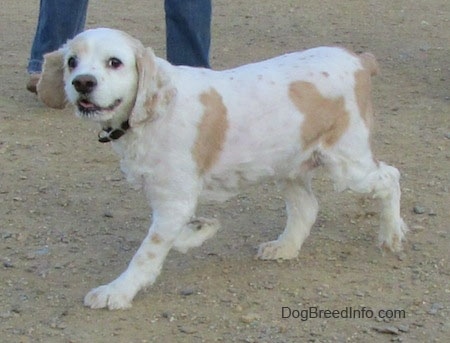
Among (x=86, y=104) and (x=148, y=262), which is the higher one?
(x=86, y=104)

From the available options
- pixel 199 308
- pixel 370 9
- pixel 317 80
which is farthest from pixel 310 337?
pixel 370 9

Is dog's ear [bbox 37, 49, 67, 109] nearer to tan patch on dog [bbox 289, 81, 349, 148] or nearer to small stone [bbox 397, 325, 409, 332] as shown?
tan patch on dog [bbox 289, 81, 349, 148]

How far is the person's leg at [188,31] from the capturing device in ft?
21.6

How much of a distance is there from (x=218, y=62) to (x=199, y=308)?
14.2ft

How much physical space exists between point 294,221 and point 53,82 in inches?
50.4

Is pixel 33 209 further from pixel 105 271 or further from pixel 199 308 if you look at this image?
pixel 199 308

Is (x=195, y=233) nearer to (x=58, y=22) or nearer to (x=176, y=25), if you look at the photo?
(x=176, y=25)

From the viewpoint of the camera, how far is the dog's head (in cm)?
412

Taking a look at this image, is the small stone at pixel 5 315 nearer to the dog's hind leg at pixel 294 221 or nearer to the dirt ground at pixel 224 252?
the dirt ground at pixel 224 252

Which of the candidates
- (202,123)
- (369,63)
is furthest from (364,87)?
(202,123)

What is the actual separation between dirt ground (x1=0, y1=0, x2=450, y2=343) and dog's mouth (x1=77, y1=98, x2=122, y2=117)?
798mm

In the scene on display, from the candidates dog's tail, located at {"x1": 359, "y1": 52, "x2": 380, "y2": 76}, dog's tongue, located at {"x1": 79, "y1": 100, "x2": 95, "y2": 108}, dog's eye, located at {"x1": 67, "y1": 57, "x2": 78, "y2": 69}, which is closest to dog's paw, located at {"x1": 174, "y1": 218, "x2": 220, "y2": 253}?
dog's tongue, located at {"x1": 79, "y1": 100, "x2": 95, "y2": 108}

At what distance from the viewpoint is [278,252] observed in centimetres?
490

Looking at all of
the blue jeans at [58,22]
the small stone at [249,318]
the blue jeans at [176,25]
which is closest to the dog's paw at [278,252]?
the small stone at [249,318]
